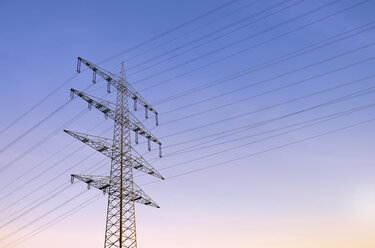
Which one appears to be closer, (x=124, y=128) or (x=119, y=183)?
(x=119, y=183)

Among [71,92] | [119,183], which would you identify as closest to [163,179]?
[119,183]

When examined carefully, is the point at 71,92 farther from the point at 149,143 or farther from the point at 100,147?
the point at 149,143

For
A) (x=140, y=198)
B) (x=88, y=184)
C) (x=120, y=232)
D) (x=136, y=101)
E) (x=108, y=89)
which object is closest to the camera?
(x=120, y=232)

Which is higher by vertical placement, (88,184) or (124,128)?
(124,128)

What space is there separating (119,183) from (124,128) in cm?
514

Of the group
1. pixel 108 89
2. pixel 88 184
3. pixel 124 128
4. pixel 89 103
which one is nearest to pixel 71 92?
pixel 89 103

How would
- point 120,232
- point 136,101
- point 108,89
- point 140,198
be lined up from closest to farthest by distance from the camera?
point 120,232 < point 140,198 < point 108,89 < point 136,101

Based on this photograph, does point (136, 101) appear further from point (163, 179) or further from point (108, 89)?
point (163, 179)

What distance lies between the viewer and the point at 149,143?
93.7ft

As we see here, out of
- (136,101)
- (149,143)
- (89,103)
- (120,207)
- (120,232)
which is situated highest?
(136,101)

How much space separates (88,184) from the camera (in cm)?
2353

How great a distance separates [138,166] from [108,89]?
24.4 ft

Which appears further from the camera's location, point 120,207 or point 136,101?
point 136,101

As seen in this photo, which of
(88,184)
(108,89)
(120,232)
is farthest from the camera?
(108,89)
